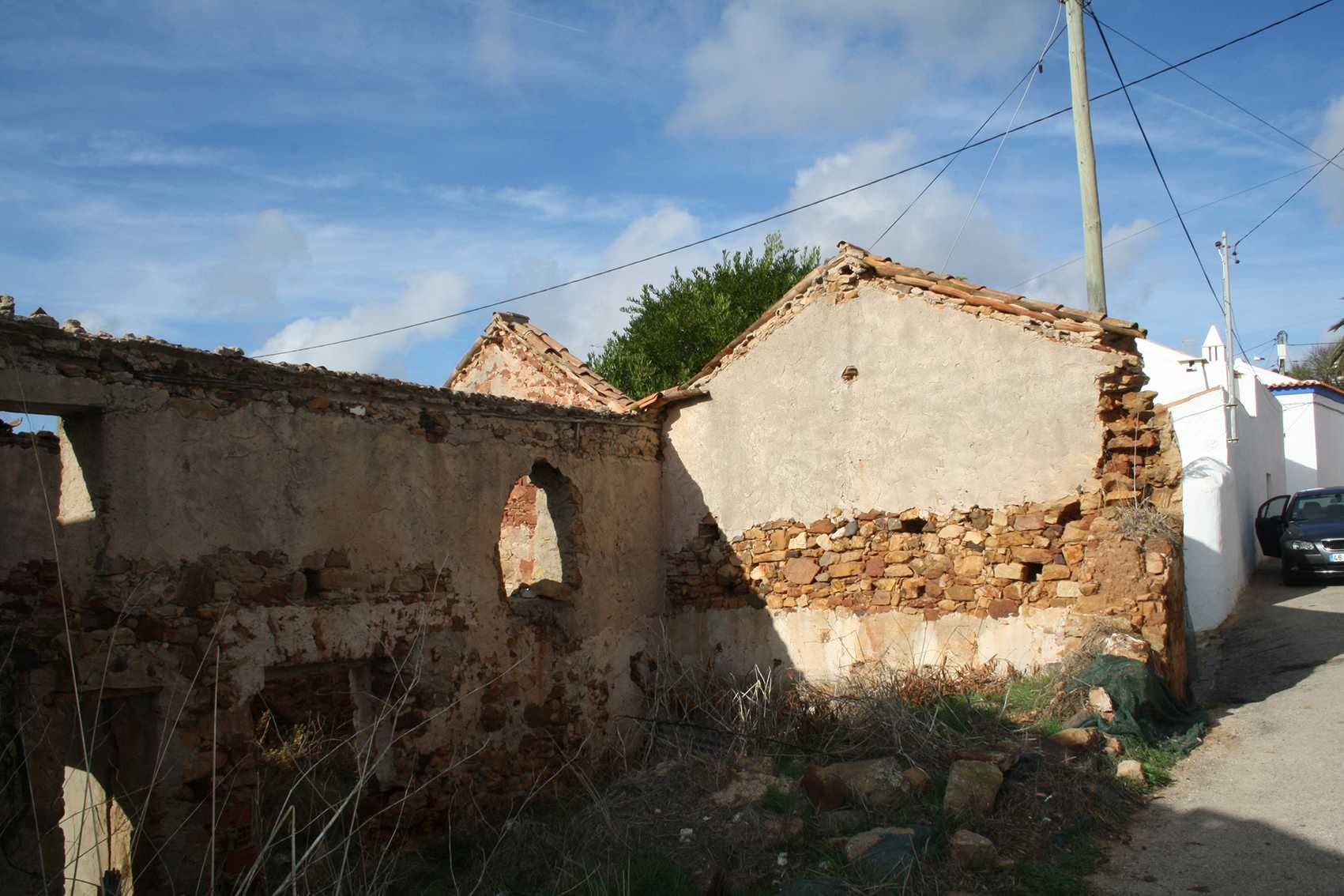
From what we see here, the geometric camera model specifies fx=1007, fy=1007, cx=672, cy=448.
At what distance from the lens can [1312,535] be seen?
15.0 meters

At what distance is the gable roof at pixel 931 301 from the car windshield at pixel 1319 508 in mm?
8979

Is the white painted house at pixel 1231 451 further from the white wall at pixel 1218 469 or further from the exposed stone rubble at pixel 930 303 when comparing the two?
the exposed stone rubble at pixel 930 303

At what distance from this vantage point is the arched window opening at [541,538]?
9.69m

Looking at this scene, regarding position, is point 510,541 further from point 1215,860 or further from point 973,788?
point 1215,860

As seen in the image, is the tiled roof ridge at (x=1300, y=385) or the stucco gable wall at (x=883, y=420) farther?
the tiled roof ridge at (x=1300, y=385)

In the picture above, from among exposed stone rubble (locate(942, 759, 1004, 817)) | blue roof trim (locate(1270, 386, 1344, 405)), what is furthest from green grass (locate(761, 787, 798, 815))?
blue roof trim (locate(1270, 386, 1344, 405))

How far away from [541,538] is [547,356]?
2651mm

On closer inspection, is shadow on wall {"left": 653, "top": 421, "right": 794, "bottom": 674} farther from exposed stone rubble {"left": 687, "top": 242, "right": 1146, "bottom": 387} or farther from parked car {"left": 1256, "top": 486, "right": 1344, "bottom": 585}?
parked car {"left": 1256, "top": 486, "right": 1344, "bottom": 585}

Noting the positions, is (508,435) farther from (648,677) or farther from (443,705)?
(648,677)

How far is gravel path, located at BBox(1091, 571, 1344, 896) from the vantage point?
563 cm

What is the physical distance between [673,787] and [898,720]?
2014mm

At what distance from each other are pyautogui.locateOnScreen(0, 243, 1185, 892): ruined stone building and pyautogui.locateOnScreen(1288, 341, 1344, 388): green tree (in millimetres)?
21867

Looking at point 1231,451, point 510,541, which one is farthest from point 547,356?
point 1231,451

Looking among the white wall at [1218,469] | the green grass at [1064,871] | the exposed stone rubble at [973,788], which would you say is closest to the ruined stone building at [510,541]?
the exposed stone rubble at [973,788]
